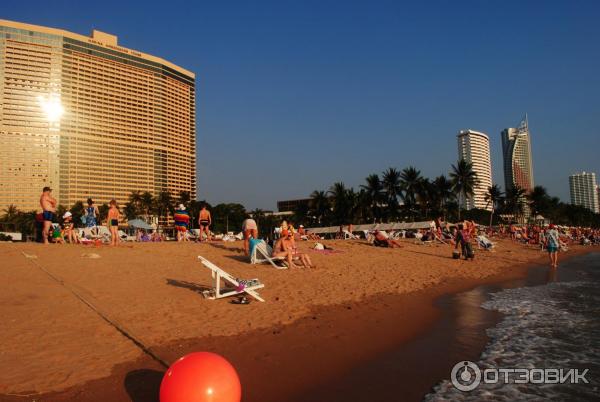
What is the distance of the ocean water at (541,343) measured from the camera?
12.4ft

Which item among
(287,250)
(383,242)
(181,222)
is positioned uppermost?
(181,222)

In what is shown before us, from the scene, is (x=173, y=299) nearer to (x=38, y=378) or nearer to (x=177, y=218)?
(x=38, y=378)

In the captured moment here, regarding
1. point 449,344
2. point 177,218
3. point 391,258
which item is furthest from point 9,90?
point 449,344

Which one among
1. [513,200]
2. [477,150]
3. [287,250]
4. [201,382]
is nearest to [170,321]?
[201,382]

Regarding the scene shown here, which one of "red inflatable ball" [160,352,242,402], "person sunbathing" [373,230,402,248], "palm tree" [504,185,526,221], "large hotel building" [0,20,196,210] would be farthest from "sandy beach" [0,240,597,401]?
"large hotel building" [0,20,196,210]

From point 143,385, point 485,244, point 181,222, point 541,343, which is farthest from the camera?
point 485,244

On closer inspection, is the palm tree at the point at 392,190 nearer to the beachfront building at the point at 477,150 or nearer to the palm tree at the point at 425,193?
the palm tree at the point at 425,193

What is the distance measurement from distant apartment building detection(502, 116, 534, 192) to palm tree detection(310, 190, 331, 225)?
287ft

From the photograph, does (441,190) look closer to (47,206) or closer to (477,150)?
(47,206)

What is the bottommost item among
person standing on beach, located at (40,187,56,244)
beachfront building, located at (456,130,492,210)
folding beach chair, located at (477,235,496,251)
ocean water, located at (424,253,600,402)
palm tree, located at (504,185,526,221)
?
ocean water, located at (424,253,600,402)

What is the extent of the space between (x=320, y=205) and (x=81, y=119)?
2739 inches

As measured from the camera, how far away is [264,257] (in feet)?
35.3

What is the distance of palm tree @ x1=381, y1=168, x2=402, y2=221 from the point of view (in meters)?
57.7

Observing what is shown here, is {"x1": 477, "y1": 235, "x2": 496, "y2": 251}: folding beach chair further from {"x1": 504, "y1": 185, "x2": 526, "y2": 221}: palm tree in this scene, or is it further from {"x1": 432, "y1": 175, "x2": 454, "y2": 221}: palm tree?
{"x1": 504, "y1": 185, "x2": 526, "y2": 221}: palm tree
